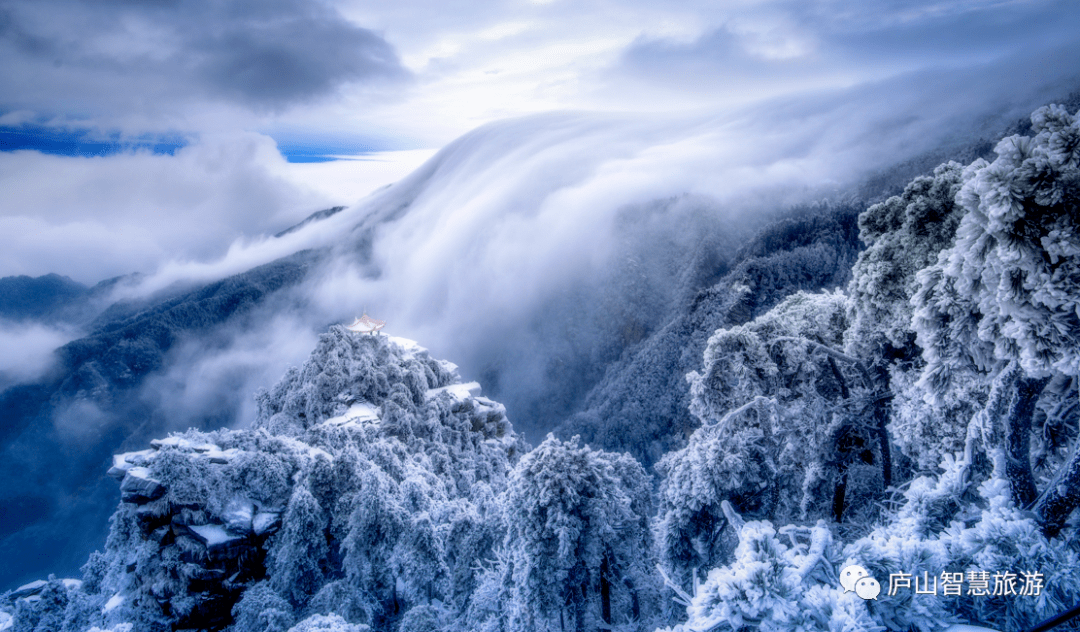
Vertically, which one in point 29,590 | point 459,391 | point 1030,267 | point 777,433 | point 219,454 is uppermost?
point 1030,267

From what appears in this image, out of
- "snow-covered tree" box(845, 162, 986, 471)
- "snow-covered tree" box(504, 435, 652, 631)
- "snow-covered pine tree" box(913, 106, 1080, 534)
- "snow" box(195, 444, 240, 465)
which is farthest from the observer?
"snow" box(195, 444, 240, 465)

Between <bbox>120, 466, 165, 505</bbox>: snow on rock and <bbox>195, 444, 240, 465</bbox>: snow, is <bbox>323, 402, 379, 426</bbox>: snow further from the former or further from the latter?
<bbox>120, 466, 165, 505</bbox>: snow on rock

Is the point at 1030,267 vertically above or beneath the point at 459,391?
above

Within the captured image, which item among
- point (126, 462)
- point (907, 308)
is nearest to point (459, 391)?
point (126, 462)

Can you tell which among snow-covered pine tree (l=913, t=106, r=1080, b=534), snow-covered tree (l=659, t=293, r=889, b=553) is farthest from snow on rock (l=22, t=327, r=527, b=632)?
snow-covered pine tree (l=913, t=106, r=1080, b=534)

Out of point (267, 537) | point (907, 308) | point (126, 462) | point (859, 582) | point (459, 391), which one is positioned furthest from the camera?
point (459, 391)

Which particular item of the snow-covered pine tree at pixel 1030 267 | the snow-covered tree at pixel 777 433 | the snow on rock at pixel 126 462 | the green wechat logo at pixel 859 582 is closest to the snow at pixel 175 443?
the snow on rock at pixel 126 462

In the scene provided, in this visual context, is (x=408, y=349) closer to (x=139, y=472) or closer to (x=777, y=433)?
(x=139, y=472)
